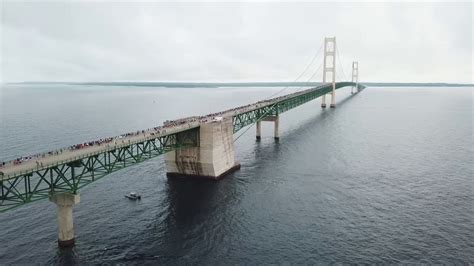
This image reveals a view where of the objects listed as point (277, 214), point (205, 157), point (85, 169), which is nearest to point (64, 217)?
point (85, 169)

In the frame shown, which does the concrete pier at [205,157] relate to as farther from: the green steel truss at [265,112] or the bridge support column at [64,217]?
the bridge support column at [64,217]

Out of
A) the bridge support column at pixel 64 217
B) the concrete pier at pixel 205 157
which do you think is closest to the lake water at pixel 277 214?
the bridge support column at pixel 64 217

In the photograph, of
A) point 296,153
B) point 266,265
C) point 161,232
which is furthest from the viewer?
point 296,153

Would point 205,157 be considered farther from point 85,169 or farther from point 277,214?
point 85,169

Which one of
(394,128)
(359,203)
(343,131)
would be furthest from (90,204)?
(394,128)

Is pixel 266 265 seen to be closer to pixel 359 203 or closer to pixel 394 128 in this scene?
pixel 359 203

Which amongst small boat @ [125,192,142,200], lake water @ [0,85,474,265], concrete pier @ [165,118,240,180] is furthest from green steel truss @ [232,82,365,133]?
small boat @ [125,192,142,200]
